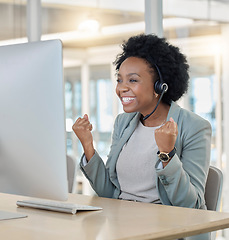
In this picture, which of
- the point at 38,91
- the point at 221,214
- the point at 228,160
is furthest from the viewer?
the point at 228,160

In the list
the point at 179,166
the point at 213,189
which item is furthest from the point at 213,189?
the point at 179,166

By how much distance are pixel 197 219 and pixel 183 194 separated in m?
0.38

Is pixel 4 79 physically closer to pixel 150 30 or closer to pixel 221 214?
pixel 221 214

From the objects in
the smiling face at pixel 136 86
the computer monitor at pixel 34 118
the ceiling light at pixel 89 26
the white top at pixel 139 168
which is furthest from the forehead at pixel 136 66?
the ceiling light at pixel 89 26

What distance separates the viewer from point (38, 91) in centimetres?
148

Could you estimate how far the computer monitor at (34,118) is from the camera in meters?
1.47

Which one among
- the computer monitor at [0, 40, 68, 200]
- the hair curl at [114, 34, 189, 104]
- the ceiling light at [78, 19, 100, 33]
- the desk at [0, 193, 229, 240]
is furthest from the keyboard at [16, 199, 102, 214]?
the ceiling light at [78, 19, 100, 33]

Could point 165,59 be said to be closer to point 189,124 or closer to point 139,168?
point 189,124

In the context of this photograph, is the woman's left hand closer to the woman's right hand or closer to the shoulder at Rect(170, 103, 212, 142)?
the shoulder at Rect(170, 103, 212, 142)

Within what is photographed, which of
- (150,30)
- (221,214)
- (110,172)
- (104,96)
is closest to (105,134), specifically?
(104,96)

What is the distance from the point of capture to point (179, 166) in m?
1.87

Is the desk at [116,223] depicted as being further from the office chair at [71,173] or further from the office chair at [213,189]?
the office chair at [71,173]

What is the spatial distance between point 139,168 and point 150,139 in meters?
0.14

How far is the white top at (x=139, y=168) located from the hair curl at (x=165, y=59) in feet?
0.73
